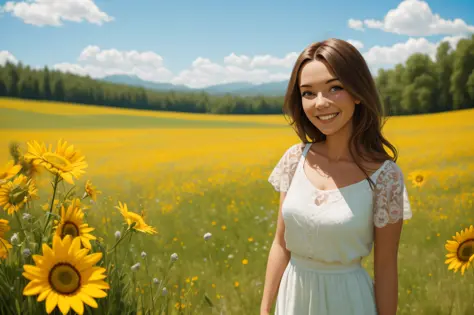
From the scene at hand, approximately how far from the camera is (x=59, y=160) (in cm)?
139

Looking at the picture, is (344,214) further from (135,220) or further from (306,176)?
(135,220)

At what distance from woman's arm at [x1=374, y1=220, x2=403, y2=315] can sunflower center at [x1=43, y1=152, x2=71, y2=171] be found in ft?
3.33

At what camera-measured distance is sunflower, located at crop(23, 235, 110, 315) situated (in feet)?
3.12

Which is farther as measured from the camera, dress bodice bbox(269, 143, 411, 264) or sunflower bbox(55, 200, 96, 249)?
dress bodice bbox(269, 143, 411, 264)

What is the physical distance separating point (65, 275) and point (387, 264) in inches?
39.1

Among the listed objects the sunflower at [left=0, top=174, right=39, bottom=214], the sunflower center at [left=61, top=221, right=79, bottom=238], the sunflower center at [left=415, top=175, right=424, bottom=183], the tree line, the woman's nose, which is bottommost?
the sunflower center at [left=415, top=175, right=424, bottom=183]

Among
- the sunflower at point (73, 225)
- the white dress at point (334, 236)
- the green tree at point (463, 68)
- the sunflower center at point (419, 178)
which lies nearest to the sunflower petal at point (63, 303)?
the sunflower at point (73, 225)

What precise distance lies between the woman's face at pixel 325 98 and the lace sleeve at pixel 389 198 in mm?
230

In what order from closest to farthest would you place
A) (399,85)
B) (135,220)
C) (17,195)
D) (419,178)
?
1. (17,195)
2. (135,220)
3. (419,178)
4. (399,85)

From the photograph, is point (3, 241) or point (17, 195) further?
point (17, 195)

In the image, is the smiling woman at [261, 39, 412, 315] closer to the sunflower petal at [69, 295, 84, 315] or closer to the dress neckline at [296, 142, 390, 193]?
the dress neckline at [296, 142, 390, 193]

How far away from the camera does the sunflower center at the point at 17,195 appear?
4.38 feet

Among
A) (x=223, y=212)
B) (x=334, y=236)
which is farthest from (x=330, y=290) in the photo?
(x=223, y=212)

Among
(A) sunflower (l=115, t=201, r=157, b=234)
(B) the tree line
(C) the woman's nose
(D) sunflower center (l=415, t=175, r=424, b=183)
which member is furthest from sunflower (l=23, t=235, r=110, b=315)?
(D) sunflower center (l=415, t=175, r=424, b=183)
